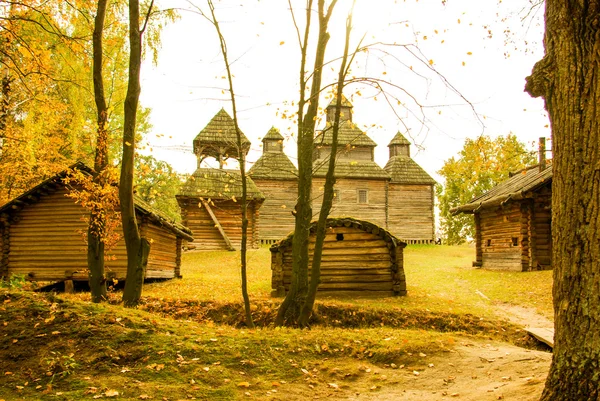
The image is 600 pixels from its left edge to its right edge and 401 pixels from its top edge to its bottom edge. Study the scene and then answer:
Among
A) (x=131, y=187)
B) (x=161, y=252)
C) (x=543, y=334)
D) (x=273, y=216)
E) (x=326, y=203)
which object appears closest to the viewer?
(x=326, y=203)

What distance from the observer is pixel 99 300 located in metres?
11.5

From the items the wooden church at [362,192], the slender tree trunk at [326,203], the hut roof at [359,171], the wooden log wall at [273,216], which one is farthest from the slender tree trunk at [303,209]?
the hut roof at [359,171]

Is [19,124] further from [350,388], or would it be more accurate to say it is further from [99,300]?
[350,388]

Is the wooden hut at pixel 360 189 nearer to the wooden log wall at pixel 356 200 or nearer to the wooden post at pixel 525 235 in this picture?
the wooden log wall at pixel 356 200

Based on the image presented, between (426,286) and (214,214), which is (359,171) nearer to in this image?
(214,214)

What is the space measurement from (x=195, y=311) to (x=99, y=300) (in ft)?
9.96

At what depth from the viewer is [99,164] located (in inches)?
464

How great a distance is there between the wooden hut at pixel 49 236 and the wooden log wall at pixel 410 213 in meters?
22.9

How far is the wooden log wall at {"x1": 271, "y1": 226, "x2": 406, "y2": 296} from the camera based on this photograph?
16062 millimetres

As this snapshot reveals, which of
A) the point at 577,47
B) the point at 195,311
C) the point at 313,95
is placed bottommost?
the point at 195,311

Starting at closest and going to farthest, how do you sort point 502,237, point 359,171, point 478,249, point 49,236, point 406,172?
point 49,236
point 502,237
point 478,249
point 359,171
point 406,172

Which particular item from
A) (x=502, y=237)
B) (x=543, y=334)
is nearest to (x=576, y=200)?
(x=543, y=334)

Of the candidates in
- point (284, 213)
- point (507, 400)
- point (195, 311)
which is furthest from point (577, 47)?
point (284, 213)

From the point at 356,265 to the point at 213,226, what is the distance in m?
16.0
